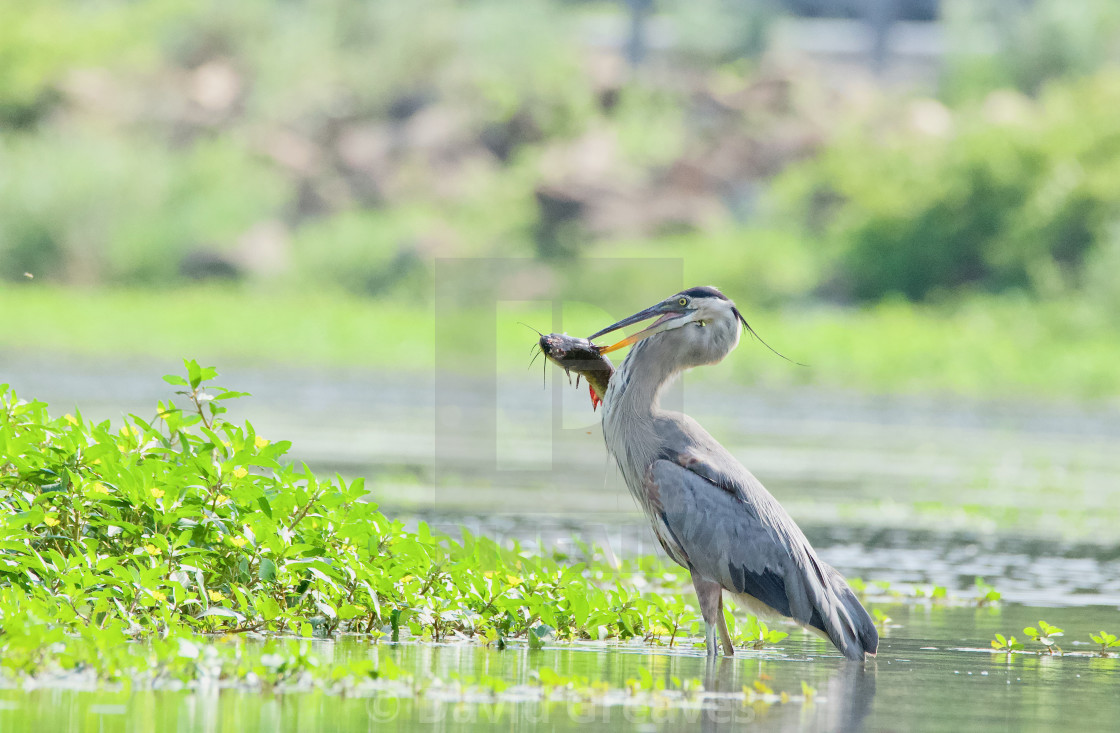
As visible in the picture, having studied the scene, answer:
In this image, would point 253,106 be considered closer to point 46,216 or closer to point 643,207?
point 46,216

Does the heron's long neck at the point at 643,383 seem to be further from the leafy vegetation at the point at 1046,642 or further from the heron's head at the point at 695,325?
the leafy vegetation at the point at 1046,642

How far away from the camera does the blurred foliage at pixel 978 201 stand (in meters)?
36.4

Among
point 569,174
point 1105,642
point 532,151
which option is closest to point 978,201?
point 569,174

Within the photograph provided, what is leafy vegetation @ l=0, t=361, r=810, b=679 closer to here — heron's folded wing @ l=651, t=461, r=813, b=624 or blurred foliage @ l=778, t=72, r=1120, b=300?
heron's folded wing @ l=651, t=461, r=813, b=624

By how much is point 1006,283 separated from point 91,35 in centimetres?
2478

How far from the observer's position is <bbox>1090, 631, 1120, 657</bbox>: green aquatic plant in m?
7.35

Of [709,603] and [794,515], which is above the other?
[794,515]

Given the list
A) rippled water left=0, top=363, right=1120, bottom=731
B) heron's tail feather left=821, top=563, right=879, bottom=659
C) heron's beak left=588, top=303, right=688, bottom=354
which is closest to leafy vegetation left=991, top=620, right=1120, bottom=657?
rippled water left=0, top=363, right=1120, bottom=731

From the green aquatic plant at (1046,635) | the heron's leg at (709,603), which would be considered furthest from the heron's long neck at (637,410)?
the green aquatic plant at (1046,635)

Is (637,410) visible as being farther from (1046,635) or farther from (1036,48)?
(1036,48)

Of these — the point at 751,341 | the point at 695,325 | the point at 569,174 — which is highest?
the point at 569,174

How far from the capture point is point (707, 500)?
6.96 meters

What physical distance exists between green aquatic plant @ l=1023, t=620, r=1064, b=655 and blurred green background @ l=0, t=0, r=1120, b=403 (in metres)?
20.8

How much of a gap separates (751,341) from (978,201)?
34.2 feet
